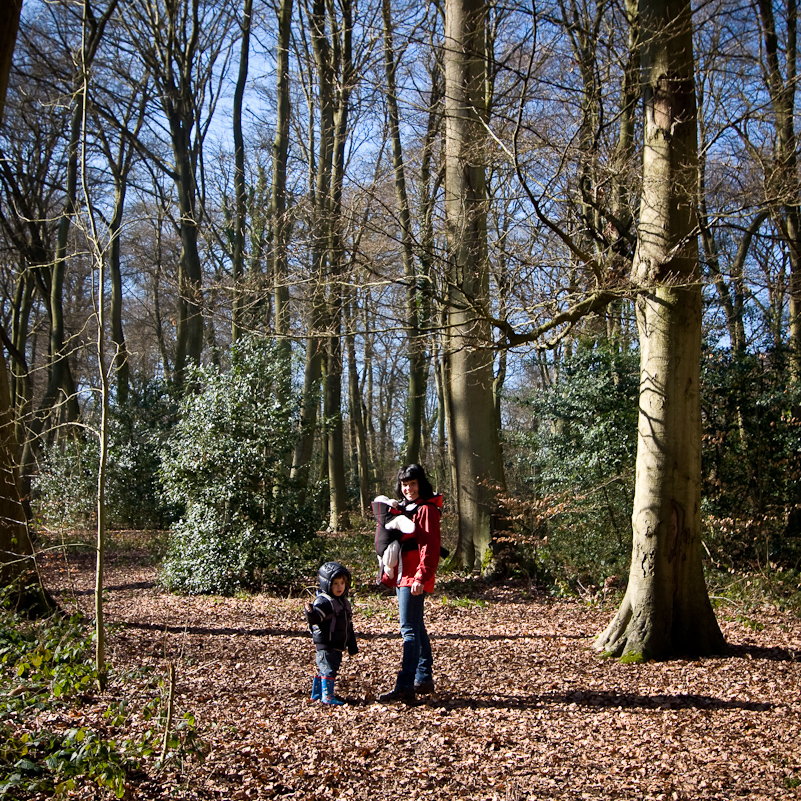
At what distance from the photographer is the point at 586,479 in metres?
10.1

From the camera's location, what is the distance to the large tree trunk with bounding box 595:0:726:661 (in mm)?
5945

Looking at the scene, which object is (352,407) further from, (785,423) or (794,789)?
(794,789)

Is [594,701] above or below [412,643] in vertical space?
below

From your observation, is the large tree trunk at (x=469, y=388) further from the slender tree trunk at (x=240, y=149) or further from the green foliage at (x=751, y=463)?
the slender tree trunk at (x=240, y=149)

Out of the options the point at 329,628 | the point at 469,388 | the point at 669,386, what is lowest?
the point at 329,628

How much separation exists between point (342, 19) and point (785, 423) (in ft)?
37.8

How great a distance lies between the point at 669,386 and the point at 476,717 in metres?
3.14

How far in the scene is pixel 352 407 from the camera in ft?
67.5

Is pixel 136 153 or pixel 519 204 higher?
pixel 136 153

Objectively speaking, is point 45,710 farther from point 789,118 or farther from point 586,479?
point 789,118

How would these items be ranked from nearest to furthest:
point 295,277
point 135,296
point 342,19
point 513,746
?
1. point 513,746
2. point 295,277
3. point 342,19
4. point 135,296

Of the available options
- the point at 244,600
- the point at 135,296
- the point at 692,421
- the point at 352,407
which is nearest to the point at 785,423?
the point at 692,421

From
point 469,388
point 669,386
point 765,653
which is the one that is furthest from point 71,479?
point 765,653

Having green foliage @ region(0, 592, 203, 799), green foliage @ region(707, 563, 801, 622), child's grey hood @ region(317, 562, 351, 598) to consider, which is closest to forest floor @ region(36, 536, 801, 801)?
green foliage @ region(0, 592, 203, 799)
